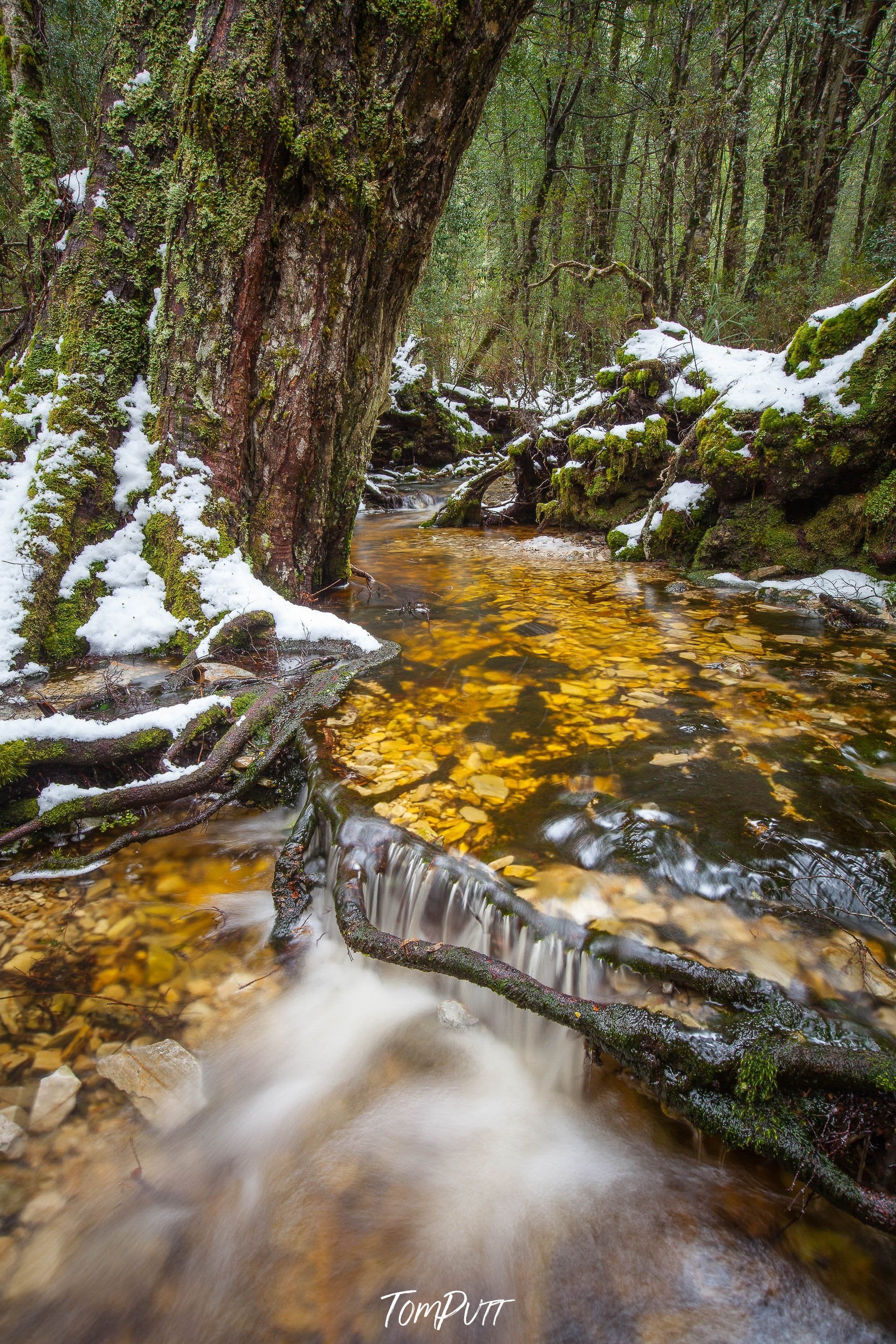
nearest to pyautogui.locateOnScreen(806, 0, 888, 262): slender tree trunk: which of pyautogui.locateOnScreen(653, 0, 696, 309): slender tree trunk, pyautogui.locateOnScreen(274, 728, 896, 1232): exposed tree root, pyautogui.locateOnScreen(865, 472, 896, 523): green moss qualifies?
pyautogui.locateOnScreen(653, 0, 696, 309): slender tree trunk

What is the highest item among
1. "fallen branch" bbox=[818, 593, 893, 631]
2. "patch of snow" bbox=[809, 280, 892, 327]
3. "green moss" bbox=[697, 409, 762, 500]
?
"patch of snow" bbox=[809, 280, 892, 327]

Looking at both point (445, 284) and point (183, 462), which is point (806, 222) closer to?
point (445, 284)

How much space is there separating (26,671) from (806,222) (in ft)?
44.6

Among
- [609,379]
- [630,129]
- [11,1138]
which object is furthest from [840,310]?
[630,129]

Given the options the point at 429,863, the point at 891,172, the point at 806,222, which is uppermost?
the point at 891,172

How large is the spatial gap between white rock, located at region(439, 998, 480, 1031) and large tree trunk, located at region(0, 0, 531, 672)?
9.07ft

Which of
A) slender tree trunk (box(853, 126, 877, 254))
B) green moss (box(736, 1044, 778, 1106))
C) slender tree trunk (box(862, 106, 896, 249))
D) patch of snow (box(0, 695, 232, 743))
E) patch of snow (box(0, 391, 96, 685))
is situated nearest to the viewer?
green moss (box(736, 1044, 778, 1106))

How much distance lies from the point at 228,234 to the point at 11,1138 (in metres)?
4.35

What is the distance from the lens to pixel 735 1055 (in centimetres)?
158

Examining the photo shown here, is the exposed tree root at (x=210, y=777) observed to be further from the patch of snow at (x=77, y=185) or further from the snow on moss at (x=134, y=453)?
the patch of snow at (x=77, y=185)

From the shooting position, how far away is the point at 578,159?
16750mm

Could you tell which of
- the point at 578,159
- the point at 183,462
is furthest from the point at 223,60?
the point at 578,159

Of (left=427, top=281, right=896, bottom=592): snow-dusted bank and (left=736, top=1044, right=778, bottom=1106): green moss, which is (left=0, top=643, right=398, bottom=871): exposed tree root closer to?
(left=736, top=1044, right=778, bottom=1106): green moss

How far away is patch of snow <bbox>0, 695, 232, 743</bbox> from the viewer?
257 cm
